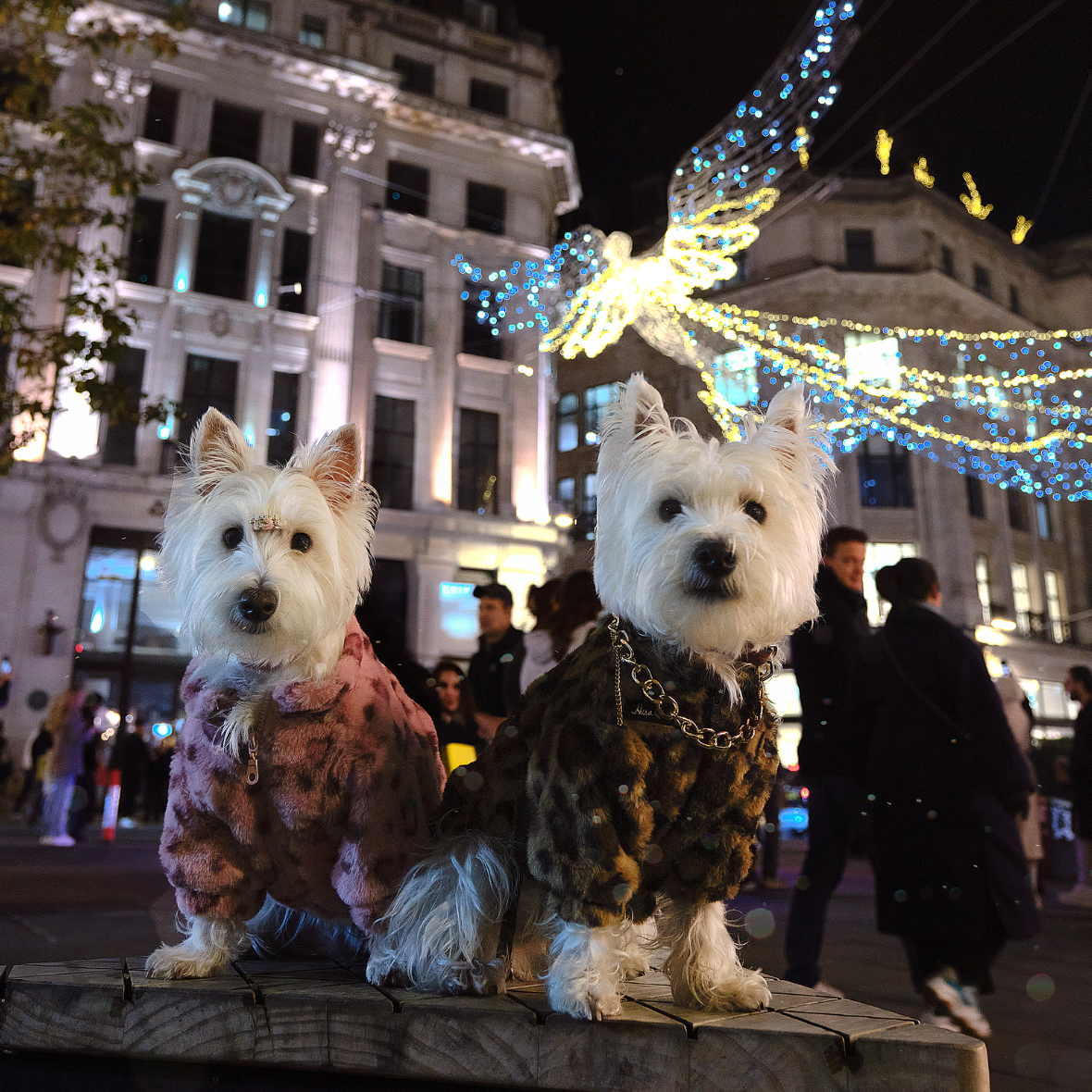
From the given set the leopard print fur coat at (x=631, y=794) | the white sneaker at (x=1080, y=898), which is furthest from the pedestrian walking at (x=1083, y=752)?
the leopard print fur coat at (x=631, y=794)

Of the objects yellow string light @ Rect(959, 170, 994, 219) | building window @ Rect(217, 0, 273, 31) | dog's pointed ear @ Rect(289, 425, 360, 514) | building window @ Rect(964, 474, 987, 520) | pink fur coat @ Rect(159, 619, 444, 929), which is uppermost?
building window @ Rect(217, 0, 273, 31)

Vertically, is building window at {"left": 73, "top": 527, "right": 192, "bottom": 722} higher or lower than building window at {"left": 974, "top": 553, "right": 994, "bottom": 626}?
lower

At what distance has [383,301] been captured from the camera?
675 inches

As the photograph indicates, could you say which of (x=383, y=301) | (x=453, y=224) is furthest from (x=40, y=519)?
(x=453, y=224)

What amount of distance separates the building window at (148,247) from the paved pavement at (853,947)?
463 inches

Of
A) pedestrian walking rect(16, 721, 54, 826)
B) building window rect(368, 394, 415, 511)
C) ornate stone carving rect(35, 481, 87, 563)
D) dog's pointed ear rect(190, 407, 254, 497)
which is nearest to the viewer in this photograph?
dog's pointed ear rect(190, 407, 254, 497)

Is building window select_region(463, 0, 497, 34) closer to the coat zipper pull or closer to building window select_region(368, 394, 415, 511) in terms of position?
building window select_region(368, 394, 415, 511)

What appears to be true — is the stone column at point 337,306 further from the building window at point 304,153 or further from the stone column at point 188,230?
the stone column at point 188,230

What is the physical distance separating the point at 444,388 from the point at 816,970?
49.2 feet

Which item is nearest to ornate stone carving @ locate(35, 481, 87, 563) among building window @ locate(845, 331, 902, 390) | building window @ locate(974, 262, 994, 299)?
building window @ locate(845, 331, 902, 390)

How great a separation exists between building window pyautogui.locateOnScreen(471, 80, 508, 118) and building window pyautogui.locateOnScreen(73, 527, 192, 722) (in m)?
11.7

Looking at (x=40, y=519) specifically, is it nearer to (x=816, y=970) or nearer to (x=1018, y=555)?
(x=816, y=970)

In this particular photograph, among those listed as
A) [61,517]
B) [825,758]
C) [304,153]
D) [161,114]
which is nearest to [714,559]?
[825,758]

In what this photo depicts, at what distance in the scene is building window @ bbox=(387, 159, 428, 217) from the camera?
685 inches
